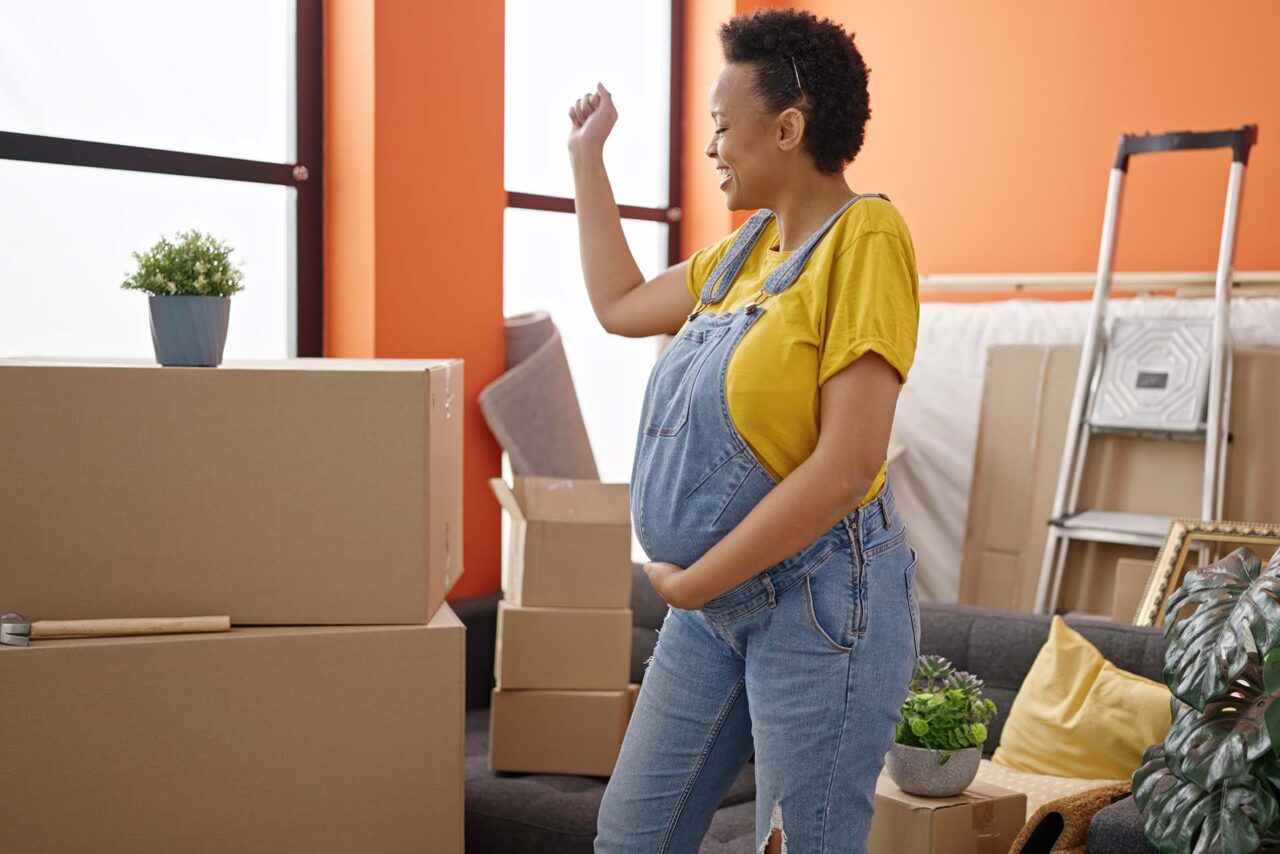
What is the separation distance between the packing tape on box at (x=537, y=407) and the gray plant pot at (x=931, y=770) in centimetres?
142

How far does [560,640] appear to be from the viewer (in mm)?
2729

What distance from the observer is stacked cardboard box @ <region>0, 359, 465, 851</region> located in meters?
1.67

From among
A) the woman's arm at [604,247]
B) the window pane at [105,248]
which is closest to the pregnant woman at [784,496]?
the woman's arm at [604,247]

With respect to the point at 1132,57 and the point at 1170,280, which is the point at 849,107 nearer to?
the point at 1170,280

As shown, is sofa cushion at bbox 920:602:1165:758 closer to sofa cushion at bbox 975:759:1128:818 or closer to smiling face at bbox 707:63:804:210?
sofa cushion at bbox 975:759:1128:818

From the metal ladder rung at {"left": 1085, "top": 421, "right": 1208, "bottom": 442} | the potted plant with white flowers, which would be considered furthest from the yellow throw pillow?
the potted plant with white flowers

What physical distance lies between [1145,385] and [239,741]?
8.09 feet

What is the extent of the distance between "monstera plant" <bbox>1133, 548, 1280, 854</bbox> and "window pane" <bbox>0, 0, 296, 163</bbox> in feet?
7.21

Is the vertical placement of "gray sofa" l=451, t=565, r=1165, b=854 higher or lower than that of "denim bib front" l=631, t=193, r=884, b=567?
lower

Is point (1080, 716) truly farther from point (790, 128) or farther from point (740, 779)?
point (790, 128)

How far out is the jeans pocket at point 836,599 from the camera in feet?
4.34

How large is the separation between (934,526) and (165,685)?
8.40 feet

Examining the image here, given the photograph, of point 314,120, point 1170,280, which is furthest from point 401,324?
point 1170,280

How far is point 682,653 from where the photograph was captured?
1.45 m
